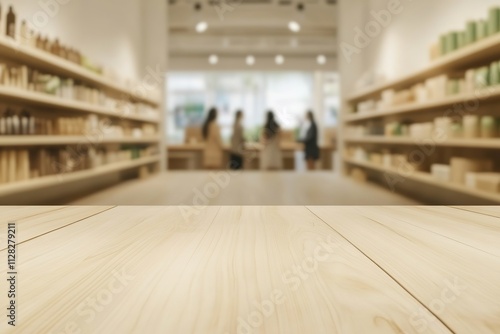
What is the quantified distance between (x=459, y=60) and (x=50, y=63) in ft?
12.4

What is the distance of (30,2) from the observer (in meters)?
4.40

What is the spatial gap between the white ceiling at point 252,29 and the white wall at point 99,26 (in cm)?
97

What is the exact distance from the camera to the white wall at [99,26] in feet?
15.3

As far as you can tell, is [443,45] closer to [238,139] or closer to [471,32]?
[471,32]

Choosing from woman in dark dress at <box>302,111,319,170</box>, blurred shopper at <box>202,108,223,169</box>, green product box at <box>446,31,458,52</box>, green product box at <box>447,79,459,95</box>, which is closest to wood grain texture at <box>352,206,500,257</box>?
green product box at <box>447,79,459,95</box>

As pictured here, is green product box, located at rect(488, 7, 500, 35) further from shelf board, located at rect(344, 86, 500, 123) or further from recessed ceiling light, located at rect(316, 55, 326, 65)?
recessed ceiling light, located at rect(316, 55, 326, 65)

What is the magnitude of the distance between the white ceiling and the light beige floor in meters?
3.74

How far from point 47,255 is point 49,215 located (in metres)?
0.36

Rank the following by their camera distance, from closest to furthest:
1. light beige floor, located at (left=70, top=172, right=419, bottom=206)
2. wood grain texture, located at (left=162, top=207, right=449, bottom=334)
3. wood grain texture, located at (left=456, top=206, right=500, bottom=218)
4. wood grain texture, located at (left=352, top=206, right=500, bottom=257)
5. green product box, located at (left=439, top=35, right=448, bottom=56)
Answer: wood grain texture, located at (left=162, top=207, right=449, bottom=334) < wood grain texture, located at (left=352, top=206, right=500, bottom=257) < wood grain texture, located at (left=456, top=206, right=500, bottom=218) < green product box, located at (left=439, top=35, right=448, bottom=56) < light beige floor, located at (left=70, top=172, right=419, bottom=206)

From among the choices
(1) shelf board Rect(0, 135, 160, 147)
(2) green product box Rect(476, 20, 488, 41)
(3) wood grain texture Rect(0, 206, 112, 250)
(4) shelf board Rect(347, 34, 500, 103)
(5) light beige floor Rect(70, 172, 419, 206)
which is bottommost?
(5) light beige floor Rect(70, 172, 419, 206)

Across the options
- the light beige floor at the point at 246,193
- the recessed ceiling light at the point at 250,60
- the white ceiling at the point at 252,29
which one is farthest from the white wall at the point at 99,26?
the recessed ceiling light at the point at 250,60

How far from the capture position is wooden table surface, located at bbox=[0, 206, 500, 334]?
45 centimetres

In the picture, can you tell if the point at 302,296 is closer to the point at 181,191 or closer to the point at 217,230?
the point at 217,230

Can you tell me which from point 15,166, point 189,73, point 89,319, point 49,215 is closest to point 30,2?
point 15,166
